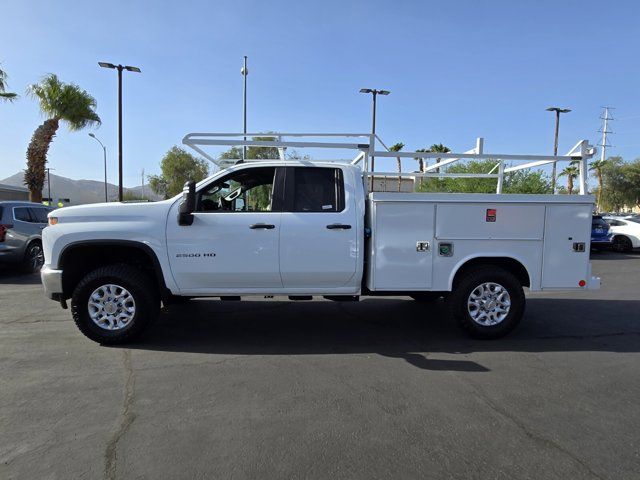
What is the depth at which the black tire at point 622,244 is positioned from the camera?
16.2m

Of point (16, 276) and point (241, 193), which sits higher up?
point (241, 193)

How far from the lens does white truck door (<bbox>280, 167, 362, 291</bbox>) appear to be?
16.6ft

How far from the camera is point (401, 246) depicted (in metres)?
5.18

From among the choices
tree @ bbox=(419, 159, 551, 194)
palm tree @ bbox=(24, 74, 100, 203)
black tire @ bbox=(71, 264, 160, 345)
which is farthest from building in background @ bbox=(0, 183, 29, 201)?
black tire @ bbox=(71, 264, 160, 345)

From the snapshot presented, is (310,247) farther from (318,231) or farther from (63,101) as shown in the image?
(63,101)

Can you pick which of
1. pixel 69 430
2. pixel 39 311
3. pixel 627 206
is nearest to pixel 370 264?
pixel 69 430

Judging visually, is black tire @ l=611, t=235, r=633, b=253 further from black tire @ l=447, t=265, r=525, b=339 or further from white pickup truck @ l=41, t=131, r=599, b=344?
black tire @ l=447, t=265, r=525, b=339

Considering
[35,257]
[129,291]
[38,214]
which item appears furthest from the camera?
[38,214]

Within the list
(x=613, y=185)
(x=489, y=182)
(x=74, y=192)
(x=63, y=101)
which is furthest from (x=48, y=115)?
(x=74, y=192)

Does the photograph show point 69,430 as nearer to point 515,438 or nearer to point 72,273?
point 72,273

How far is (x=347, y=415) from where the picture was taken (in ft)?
11.4

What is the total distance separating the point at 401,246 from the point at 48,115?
953 inches

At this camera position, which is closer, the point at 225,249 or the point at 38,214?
the point at 225,249

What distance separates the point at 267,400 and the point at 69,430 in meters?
1.47
